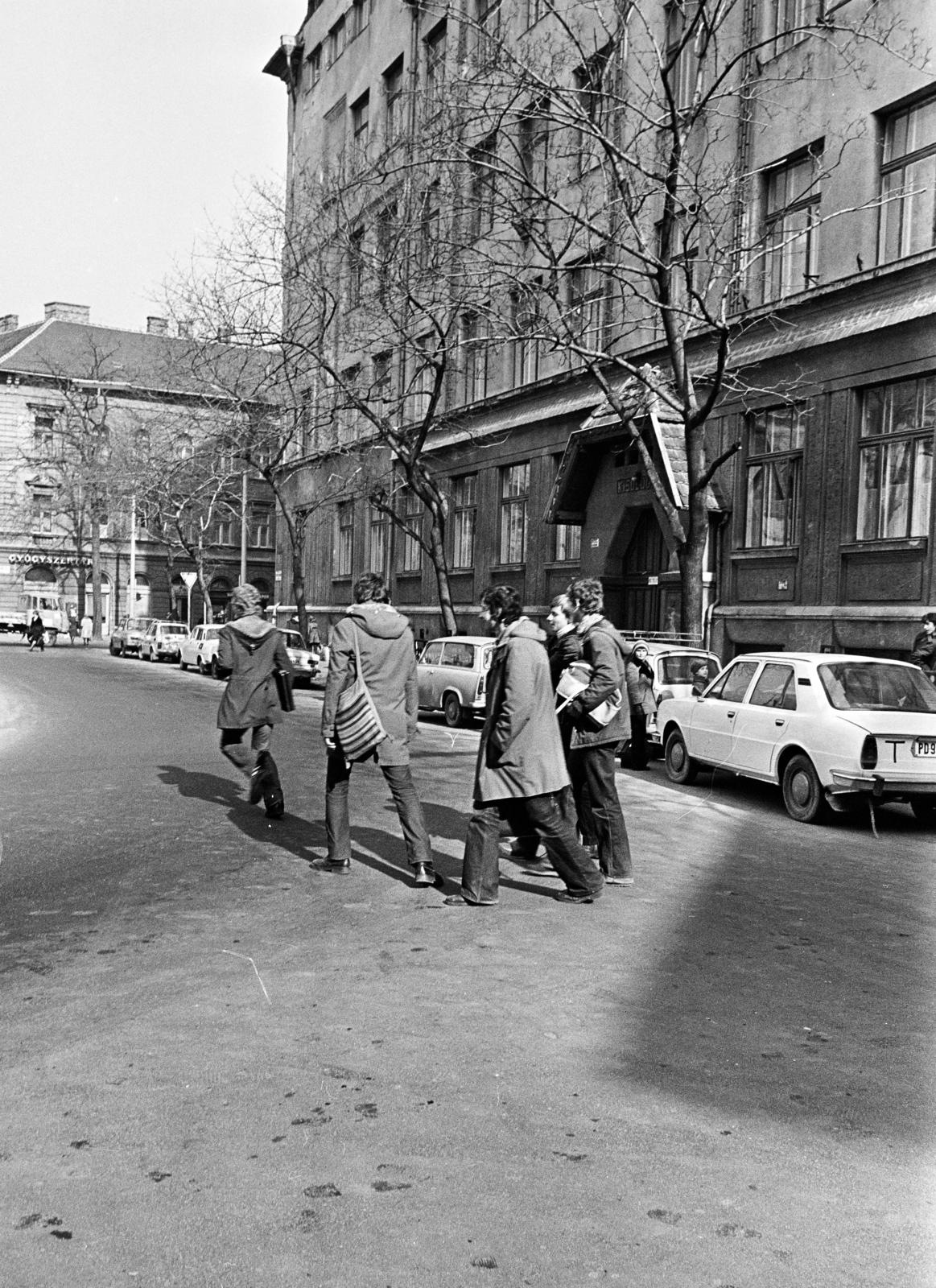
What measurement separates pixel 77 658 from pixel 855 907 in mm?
40377

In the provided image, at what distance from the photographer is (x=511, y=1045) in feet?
15.6

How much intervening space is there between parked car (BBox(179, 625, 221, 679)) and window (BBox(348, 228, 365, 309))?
35.2 ft

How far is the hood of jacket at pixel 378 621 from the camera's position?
7.82 metres

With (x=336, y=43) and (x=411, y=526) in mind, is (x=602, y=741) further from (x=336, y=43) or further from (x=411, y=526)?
(x=336, y=43)

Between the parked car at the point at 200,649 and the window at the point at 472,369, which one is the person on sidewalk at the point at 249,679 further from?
the parked car at the point at 200,649

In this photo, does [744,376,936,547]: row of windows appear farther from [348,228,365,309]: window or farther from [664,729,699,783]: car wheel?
[348,228,365,309]: window

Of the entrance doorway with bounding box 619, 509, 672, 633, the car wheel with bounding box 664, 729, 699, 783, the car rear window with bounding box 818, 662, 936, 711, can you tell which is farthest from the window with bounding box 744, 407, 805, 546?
the car rear window with bounding box 818, 662, 936, 711

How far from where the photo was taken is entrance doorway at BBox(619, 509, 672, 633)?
2611 cm

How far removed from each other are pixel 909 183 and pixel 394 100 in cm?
2080

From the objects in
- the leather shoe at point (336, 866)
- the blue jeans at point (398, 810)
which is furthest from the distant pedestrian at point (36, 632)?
the blue jeans at point (398, 810)

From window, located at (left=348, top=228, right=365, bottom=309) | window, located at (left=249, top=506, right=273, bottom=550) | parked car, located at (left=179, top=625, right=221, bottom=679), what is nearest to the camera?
window, located at (left=348, top=228, right=365, bottom=309)

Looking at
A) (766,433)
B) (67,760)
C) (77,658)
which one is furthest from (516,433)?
(77,658)

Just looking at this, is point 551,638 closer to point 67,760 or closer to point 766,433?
point 67,760

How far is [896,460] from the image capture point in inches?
765
